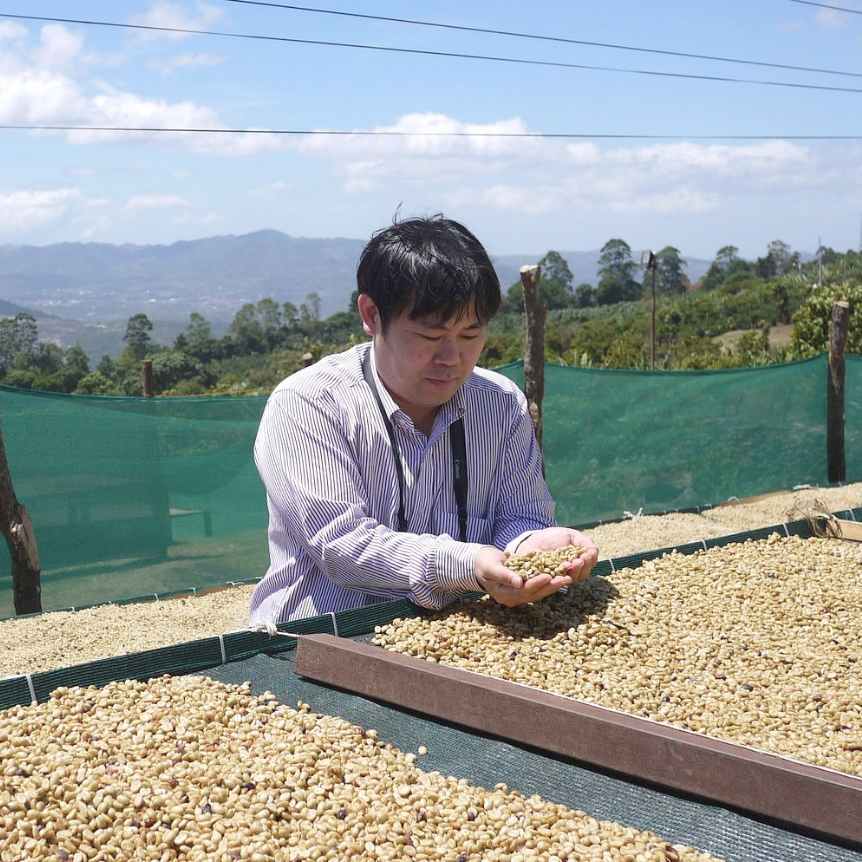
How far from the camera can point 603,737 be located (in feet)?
5.93

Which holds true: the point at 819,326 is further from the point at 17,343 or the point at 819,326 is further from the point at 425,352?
the point at 17,343

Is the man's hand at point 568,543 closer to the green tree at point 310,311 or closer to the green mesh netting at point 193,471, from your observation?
the green mesh netting at point 193,471

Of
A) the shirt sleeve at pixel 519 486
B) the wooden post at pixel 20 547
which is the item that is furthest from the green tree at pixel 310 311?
the shirt sleeve at pixel 519 486

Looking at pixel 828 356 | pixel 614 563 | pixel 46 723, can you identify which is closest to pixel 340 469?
pixel 46 723

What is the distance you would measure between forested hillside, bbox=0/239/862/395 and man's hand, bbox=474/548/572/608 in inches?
434

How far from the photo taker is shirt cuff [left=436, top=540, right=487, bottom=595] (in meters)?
2.38

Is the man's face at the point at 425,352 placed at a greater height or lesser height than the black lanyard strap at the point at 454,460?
greater

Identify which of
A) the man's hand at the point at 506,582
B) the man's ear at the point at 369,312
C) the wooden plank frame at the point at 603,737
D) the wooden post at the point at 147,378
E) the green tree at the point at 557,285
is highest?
the green tree at the point at 557,285

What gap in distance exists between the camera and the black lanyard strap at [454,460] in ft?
8.37

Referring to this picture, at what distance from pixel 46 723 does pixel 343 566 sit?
0.77m

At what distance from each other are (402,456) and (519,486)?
0.39 meters

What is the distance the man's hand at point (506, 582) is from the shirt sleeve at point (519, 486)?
0.30 metres

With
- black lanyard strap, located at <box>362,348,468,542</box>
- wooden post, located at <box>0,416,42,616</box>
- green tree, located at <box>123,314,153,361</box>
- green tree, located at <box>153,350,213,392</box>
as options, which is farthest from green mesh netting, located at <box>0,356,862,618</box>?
green tree, located at <box>123,314,153,361</box>

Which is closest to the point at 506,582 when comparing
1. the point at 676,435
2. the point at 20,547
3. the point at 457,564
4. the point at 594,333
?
the point at 457,564
